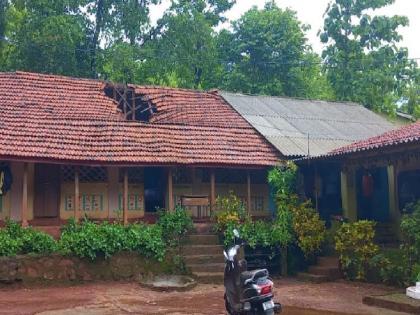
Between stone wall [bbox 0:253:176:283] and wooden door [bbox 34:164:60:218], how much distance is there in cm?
231

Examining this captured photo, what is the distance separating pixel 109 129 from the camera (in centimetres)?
1422

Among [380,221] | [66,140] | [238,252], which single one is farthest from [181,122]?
[238,252]

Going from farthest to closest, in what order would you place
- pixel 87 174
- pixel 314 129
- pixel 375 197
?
pixel 314 129 → pixel 375 197 → pixel 87 174

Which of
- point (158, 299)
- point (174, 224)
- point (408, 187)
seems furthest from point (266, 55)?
point (158, 299)

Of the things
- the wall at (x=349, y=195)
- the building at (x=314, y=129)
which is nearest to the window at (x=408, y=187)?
the wall at (x=349, y=195)

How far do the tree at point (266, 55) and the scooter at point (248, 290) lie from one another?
61.9ft

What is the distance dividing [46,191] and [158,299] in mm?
4969

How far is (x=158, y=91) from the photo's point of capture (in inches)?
707

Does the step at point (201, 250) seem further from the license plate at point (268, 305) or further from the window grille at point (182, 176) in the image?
the license plate at point (268, 305)

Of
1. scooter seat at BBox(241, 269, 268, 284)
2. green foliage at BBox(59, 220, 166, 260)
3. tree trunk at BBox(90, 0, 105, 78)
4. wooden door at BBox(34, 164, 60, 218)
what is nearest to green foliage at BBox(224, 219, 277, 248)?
green foliage at BBox(59, 220, 166, 260)

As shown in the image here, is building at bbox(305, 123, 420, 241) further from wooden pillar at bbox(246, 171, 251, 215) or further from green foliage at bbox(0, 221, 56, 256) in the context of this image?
green foliage at bbox(0, 221, 56, 256)

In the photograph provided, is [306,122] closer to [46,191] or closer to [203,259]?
[203,259]

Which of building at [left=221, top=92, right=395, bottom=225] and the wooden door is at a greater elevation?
building at [left=221, top=92, right=395, bottom=225]

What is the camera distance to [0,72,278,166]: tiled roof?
12984 millimetres
